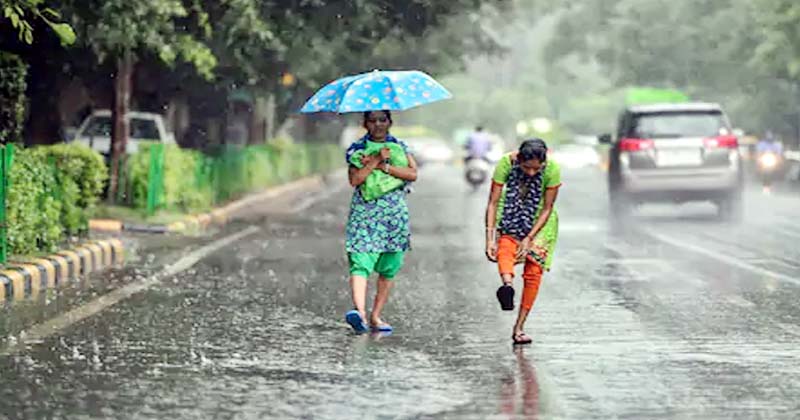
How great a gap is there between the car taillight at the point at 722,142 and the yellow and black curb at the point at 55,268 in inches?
407

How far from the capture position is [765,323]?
38.9 feet

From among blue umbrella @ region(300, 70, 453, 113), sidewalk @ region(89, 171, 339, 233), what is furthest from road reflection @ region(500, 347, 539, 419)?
sidewalk @ region(89, 171, 339, 233)

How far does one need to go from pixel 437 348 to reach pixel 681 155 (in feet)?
51.9

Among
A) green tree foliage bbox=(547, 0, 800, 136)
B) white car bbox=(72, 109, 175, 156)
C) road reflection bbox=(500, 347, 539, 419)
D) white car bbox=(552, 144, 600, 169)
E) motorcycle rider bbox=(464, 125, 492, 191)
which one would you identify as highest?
green tree foliage bbox=(547, 0, 800, 136)

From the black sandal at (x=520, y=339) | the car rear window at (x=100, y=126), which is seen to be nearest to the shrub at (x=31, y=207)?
the black sandal at (x=520, y=339)

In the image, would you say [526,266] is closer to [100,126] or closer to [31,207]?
[31,207]

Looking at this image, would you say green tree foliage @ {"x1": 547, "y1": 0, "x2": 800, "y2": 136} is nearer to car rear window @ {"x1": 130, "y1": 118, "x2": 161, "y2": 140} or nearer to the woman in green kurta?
car rear window @ {"x1": 130, "y1": 118, "x2": 161, "y2": 140}

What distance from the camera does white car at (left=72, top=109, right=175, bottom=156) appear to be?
1225 inches

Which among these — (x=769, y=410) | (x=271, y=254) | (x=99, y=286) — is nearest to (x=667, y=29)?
(x=271, y=254)

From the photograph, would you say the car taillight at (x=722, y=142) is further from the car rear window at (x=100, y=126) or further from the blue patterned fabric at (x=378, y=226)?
the blue patterned fabric at (x=378, y=226)

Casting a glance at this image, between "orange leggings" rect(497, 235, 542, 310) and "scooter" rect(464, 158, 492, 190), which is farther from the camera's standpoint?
"scooter" rect(464, 158, 492, 190)

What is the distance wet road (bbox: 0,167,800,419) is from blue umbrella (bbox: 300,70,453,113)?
1528 millimetres

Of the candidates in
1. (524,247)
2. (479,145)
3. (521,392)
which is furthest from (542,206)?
(479,145)

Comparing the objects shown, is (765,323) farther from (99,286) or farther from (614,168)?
(614,168)
